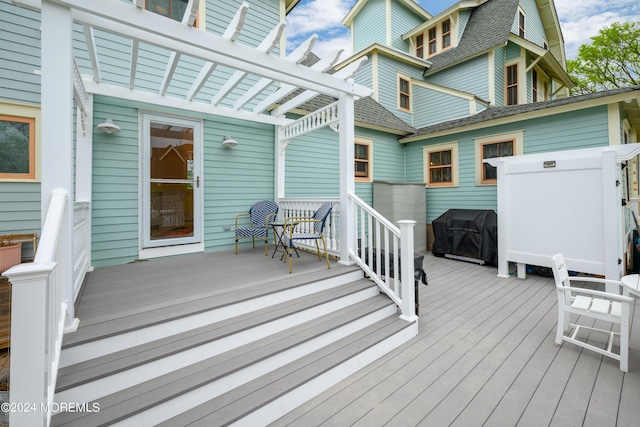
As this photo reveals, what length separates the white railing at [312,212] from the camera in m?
4.18

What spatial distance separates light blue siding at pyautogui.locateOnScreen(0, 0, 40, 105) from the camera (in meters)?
3.43

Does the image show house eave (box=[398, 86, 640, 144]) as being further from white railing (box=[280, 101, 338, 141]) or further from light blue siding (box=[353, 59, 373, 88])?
white railing (box=[280, 101, 338, 141])

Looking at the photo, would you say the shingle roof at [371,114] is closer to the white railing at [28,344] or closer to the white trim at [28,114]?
the white trim at [28,114]

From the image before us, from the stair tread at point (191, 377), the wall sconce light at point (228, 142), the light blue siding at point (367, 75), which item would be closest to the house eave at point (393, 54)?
the light blue siding at point (367, 75)

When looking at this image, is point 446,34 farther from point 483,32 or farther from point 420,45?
point 483,32

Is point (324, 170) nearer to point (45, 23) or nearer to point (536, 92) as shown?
point (45, 23)

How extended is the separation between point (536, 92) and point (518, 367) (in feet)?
32.0

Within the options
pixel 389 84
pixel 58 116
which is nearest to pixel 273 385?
pixel 58 116

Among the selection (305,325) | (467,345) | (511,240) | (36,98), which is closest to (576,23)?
(511,240)

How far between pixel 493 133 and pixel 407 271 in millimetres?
5539

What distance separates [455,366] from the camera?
244 centimetres

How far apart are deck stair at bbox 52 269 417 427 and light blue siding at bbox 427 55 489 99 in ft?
27.5

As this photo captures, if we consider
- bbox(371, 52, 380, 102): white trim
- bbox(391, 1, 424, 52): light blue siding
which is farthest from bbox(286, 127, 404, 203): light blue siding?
bbox(391, 1, 424, 52): light blue siding

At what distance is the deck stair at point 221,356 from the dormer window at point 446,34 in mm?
10356
